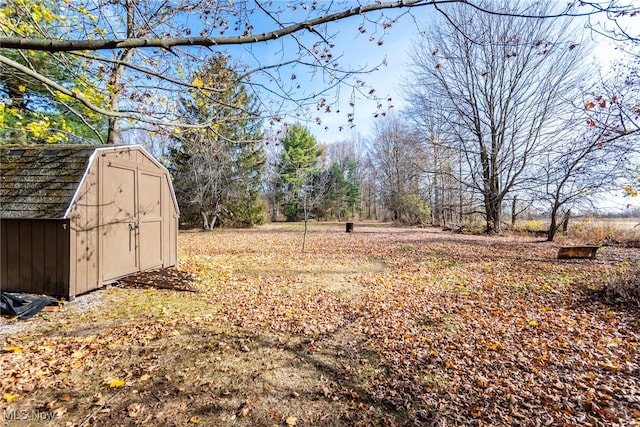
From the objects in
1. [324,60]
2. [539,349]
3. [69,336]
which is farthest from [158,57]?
[539,349]

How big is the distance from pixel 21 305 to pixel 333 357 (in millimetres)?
4633

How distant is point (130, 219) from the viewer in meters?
6.20

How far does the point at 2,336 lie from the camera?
372 cm

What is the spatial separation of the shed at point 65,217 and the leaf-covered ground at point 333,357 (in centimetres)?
69

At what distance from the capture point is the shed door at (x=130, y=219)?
566cm

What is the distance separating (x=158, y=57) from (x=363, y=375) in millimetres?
5544

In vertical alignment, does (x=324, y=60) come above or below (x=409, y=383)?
above

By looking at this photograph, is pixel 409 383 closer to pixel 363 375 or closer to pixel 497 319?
pixel 363 375

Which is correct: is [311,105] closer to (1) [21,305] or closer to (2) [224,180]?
(1) [21,305]

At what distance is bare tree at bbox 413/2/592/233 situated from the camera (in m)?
14.2

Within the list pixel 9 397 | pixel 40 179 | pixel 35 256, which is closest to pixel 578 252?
pixel 9 397

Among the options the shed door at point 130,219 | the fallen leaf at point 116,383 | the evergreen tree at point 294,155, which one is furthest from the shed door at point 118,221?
the evergreen tree at point 294,155

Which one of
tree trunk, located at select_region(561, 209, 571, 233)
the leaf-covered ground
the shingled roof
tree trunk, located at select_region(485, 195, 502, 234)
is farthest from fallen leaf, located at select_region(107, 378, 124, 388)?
tree trunk, located at select_region(485, 195, 502, 234)

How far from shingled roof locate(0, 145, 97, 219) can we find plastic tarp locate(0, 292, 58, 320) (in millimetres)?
1264
